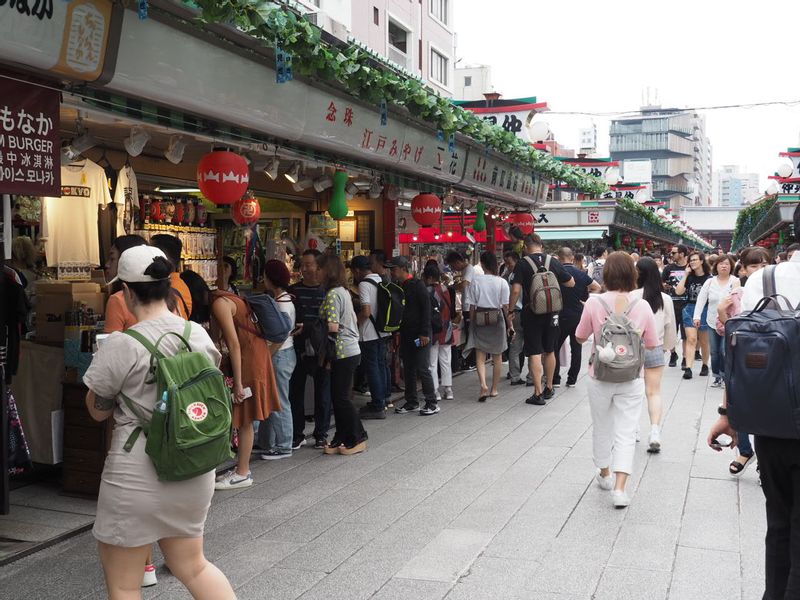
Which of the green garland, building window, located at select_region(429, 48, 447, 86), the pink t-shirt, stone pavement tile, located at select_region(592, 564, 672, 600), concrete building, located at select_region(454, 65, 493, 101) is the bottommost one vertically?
stone pavement tile, located at select_region(592, 564, 672, 600)

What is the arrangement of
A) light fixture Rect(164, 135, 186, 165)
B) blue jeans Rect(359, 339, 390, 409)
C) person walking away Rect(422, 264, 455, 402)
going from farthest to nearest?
person walking away Rect(422, 264, 455, 402) → blue jeans Rect(359, 339, 390, 409) → light fixture Rect(164, 135, 186, 165)

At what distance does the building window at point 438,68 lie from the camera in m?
43.2

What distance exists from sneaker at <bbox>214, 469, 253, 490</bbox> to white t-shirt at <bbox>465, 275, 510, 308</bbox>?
15.4ft

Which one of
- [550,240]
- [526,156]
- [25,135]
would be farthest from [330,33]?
[550,240]

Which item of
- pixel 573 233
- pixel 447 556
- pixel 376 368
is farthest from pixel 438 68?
pixel 447 556

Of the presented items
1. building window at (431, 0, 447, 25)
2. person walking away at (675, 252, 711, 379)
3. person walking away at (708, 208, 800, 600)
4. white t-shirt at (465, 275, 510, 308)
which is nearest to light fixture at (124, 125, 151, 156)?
person walking away at (708, 208, 800, 600)

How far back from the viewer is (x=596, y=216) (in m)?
30.5

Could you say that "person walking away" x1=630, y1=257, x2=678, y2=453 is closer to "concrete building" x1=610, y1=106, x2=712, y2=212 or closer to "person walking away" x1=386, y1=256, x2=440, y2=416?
"person walking away" x1=386, y1=256, x2=440, y2=416

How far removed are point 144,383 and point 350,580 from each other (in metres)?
1.97

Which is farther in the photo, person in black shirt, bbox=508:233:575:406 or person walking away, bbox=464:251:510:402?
person walking away, bbox=464:251:510:402

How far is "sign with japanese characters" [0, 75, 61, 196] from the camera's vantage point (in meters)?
4.74

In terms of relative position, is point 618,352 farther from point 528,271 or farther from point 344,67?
point 528,271

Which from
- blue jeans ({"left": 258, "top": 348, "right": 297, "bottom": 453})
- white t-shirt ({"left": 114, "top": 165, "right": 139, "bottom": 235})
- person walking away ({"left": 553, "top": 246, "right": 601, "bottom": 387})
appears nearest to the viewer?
blue jeans ({"left": 258, "top": 348, "right": 297, "bottom": 453})

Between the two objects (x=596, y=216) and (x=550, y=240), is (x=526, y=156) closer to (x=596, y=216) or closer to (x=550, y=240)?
(x=596, y=216)
